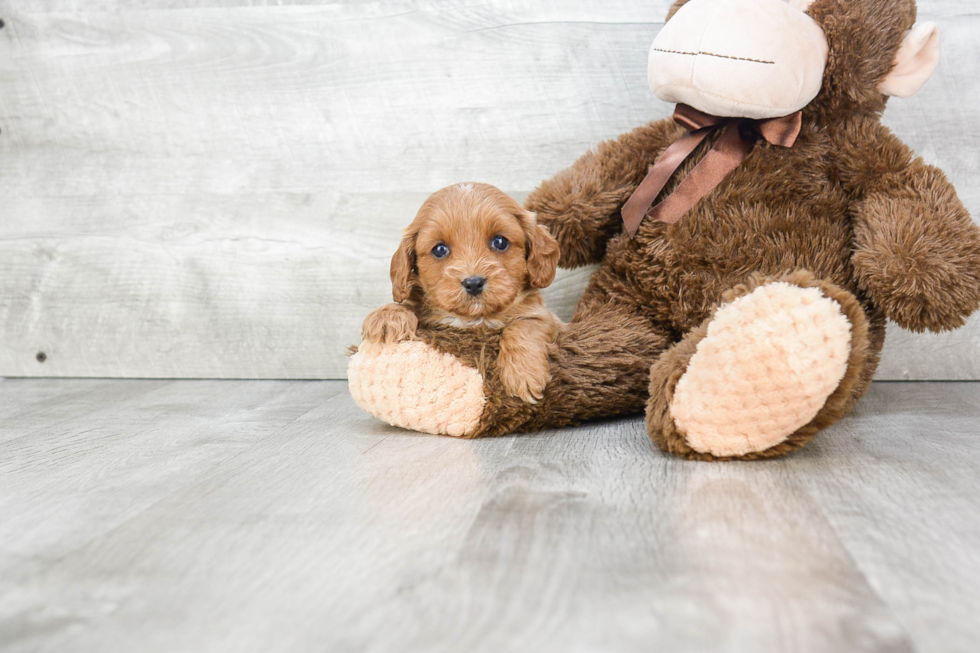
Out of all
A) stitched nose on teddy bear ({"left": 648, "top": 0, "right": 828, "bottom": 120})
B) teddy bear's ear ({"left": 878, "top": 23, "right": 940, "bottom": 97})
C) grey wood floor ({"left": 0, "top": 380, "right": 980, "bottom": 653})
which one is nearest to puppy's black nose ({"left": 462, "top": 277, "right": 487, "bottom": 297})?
grey wood floor ({"left": 0, "top": 380, "right": 980, "bottom": 653})

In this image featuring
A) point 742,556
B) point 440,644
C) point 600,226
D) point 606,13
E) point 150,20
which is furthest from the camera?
point 150,20

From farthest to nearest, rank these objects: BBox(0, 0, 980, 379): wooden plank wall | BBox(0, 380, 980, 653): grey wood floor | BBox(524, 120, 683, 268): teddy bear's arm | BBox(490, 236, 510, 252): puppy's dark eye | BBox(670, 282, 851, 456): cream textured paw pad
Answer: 1. BBox(0, 0, 980, 379): wooden plank wall
2. BBox(524, 120, 683, 268): teddy bear's arm
3. BBox(490, 236, 510, 252): puppy's dark eye
4. BBox(670, 282, 851, 456): cream textured paw pad
5. BBox(0, 380, 980, 653): grey wood floor

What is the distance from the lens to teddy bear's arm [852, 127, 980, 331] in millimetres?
1101

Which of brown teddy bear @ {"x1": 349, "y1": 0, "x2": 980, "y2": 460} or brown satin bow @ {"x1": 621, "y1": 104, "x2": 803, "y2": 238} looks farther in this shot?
A: brown satin bow @ {"x1": 621, "y1": 104, "x2": 803, "y2": 238}

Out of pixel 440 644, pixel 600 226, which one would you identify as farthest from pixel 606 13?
pixel 440 644

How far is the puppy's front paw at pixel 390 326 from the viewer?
123 cm

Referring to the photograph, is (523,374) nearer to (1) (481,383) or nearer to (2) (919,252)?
(1) (481,383)

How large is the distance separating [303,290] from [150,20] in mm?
696

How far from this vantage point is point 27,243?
184 cm

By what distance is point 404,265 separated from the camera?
1.24 metres

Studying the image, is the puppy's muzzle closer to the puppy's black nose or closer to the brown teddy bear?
the puppy's black nose

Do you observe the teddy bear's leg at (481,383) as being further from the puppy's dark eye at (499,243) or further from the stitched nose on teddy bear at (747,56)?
the stitched nose on teddy bear at (747,56)

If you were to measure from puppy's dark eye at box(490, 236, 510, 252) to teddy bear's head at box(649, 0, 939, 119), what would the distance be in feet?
1.20

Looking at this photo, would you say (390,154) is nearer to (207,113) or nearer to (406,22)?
(406,22)
